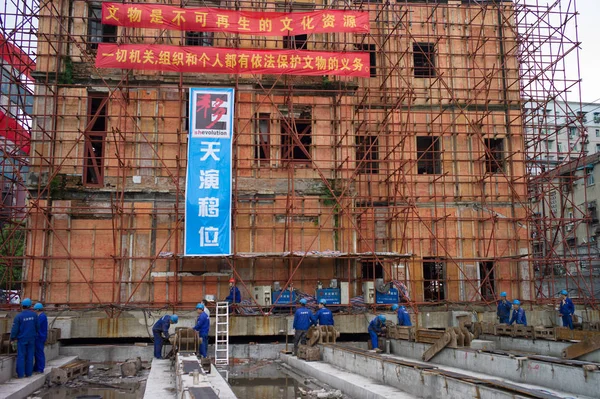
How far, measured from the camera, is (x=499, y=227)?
70.7 ft

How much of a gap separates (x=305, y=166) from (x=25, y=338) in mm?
11167

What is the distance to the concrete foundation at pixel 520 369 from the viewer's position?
943cm

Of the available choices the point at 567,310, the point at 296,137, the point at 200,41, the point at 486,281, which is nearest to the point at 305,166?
the point at 296,137

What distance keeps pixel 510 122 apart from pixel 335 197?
8402 mm

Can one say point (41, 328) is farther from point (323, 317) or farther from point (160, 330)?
point (323, 317)

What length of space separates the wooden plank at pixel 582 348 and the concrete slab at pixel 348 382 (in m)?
4.74

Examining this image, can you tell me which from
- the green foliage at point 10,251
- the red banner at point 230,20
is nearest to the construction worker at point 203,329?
the green foliage at point 10,251

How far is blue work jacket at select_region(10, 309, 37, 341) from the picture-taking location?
11.6m

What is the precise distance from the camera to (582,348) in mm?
12367

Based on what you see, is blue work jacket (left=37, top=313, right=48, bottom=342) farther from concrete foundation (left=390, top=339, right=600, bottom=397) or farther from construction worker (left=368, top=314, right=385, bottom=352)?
concrete foundation (left=390, top=339, right=600, bottom=397)

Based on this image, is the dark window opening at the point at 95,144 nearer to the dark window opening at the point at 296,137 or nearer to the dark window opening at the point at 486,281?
the dark window opening at the point at 296,137

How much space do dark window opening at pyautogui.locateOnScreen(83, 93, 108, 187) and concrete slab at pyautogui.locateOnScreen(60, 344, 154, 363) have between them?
234 inches

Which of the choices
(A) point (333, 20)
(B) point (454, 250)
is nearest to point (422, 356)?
(B) point (454, 250)

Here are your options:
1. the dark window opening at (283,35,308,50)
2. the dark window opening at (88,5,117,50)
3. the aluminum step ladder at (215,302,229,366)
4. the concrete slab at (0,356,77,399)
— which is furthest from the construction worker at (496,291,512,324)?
the dark window opening at (88,5,117,50)
